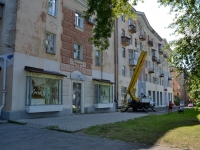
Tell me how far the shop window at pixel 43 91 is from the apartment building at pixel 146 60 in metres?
10.5

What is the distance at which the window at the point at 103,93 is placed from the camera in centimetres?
2103

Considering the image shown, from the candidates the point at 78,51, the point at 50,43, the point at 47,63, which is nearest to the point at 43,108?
the point at 47,63

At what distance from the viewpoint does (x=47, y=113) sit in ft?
51.0

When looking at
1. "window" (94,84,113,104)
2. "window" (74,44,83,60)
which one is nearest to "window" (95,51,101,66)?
"window" (94,84,113,104)

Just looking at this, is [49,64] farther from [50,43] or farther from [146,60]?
[146,60]

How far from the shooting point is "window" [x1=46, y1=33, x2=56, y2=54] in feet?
54.2

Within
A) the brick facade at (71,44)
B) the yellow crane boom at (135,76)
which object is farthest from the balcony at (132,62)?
the brick facade at (71,44)

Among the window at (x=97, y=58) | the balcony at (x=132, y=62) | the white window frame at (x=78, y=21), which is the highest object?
the white window frame at (x=78, y=21)

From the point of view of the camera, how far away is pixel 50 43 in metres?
16.8

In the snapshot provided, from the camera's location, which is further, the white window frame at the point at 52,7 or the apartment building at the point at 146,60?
the apartment building at the point at 146,60

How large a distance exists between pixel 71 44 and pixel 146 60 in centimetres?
2462

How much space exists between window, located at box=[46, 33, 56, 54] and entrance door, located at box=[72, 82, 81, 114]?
12.0 ft

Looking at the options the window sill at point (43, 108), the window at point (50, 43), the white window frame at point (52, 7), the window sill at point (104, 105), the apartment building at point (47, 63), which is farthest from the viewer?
the window sill at point (104, 105)

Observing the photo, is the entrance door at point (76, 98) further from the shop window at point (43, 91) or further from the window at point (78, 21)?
the window at point (78, 21)
